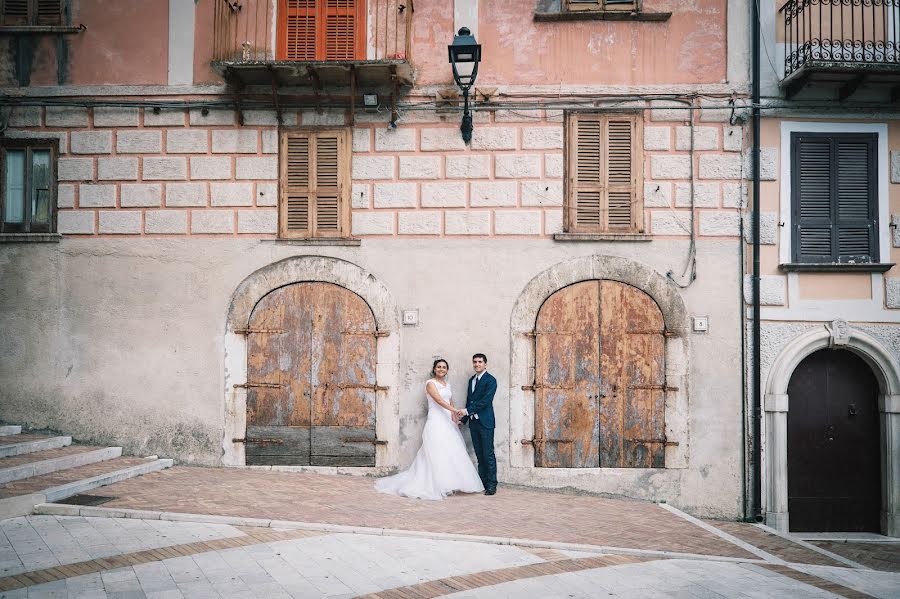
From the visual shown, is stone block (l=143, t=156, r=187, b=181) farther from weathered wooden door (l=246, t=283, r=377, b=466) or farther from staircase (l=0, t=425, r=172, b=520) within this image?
staircase (l=0, t=425, r=172, b=520)

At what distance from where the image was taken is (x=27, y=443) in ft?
33.7

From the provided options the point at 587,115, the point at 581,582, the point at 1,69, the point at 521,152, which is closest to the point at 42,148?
the point at 1,69

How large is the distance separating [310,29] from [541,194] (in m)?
4.23

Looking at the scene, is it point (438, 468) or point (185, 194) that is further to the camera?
point (185, 194)

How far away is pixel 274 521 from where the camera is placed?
8.17 meters

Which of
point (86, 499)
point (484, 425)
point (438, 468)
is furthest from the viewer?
point (484, 425)

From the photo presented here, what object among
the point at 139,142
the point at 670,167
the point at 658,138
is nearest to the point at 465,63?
the point at 658,138

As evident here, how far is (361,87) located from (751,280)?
634 centimetres

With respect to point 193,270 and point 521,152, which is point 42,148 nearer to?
point 193,270

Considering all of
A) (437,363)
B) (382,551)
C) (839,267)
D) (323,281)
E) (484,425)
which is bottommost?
(382,551)

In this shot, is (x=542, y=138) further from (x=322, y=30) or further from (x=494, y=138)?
(x=322, y=30)

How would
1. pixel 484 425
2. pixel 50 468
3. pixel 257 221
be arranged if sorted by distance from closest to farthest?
pixel 50 468, pixel 484 425, pixel 257 221

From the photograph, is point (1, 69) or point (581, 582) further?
point (1, 69)

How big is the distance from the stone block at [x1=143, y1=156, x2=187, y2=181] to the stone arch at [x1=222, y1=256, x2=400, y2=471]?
6.16 ft
